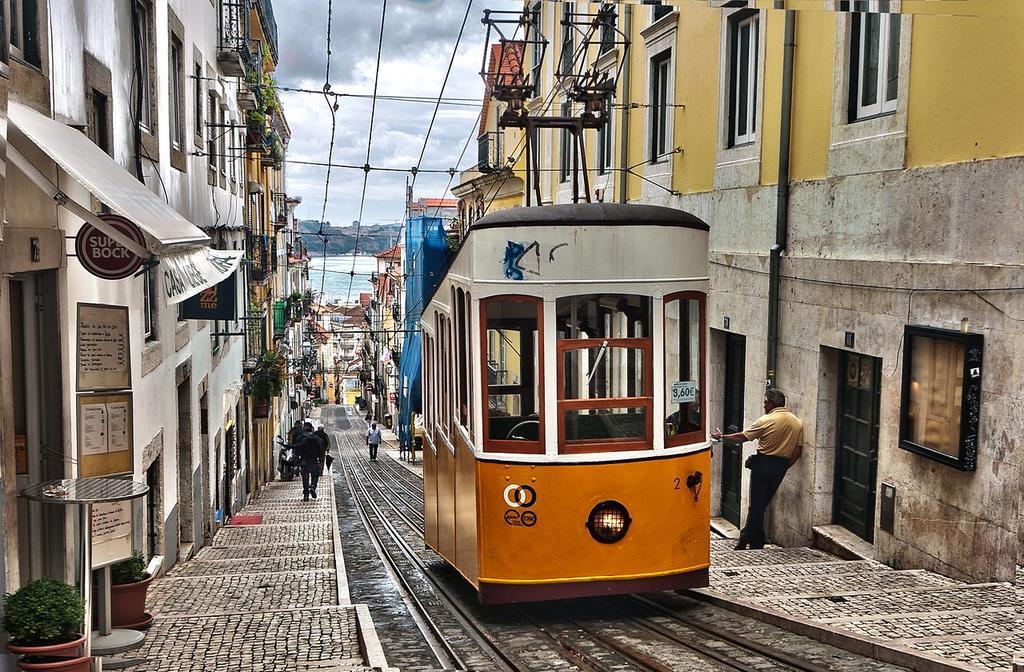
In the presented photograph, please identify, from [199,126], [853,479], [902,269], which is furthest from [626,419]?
[199,126]

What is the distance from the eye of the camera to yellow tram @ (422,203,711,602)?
692cm

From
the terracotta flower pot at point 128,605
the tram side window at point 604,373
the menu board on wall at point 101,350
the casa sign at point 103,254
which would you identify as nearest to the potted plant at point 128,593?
the terracotta flower pot at point 128,605

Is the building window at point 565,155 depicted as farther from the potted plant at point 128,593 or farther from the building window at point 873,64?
the potted plant at point 128,593

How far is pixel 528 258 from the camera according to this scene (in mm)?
6941

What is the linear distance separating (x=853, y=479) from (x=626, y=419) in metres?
3.69

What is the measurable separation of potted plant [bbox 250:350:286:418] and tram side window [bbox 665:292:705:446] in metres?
17.0

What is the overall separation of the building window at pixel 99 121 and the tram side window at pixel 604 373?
4.16 meters

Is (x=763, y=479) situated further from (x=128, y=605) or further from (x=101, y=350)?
(x=101, y=350)

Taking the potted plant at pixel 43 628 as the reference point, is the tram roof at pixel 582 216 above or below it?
above

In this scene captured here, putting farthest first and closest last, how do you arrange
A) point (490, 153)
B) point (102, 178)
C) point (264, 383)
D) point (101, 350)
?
1. point (490, 153)
2. point (264, 383)
3. point (101, 350)
4. point (102, 178)

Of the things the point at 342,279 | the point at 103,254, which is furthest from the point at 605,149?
the point at 342,279

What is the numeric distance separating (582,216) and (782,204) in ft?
14.5

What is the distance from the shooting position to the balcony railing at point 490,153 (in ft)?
92.0

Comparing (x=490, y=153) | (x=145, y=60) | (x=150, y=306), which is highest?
(x=490, y=153)
